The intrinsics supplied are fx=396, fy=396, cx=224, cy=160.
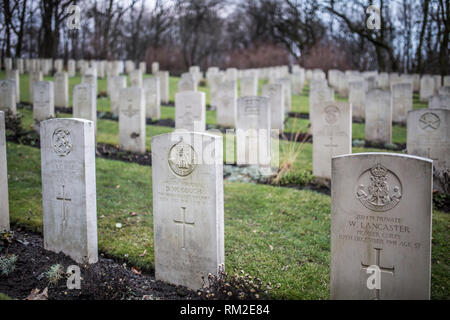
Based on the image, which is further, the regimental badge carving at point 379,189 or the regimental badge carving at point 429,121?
the regimental badge carving at point 429,121

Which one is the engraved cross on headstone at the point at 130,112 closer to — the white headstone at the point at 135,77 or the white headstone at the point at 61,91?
the white headstone at the point at 61,91

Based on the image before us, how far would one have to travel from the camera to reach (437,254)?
5.28 meters

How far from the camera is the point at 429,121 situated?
25.9 feet

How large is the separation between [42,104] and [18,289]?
8712mm

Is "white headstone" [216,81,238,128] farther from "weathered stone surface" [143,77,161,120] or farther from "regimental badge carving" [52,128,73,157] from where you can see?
"regimental badge carving" [52,128,73,157]

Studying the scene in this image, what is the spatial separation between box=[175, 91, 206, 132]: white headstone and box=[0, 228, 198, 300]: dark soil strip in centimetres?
577

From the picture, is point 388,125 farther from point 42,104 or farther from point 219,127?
point 42,104

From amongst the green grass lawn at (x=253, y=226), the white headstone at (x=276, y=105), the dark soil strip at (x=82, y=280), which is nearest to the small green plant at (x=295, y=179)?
the green grass lawn at (x=253, y=226)

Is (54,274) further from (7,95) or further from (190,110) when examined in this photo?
(7,95)

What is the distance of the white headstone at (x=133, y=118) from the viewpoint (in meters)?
10.4

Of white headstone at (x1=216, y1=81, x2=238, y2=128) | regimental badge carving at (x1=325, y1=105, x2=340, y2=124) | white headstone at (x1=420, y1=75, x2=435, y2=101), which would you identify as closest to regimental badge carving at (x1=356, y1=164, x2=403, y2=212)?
regimental badge carving at (x1=325, y1=105, x2=340, y2=124)

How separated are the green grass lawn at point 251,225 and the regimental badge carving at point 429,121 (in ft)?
6.46

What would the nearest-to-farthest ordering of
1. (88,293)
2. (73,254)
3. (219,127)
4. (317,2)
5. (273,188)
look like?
1. (88,293)
2. (73,254)
3. (273,188)
4. (219,127)
5. (317,2)

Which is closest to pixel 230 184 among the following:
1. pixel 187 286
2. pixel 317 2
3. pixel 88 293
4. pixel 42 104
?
pixel 187 286
